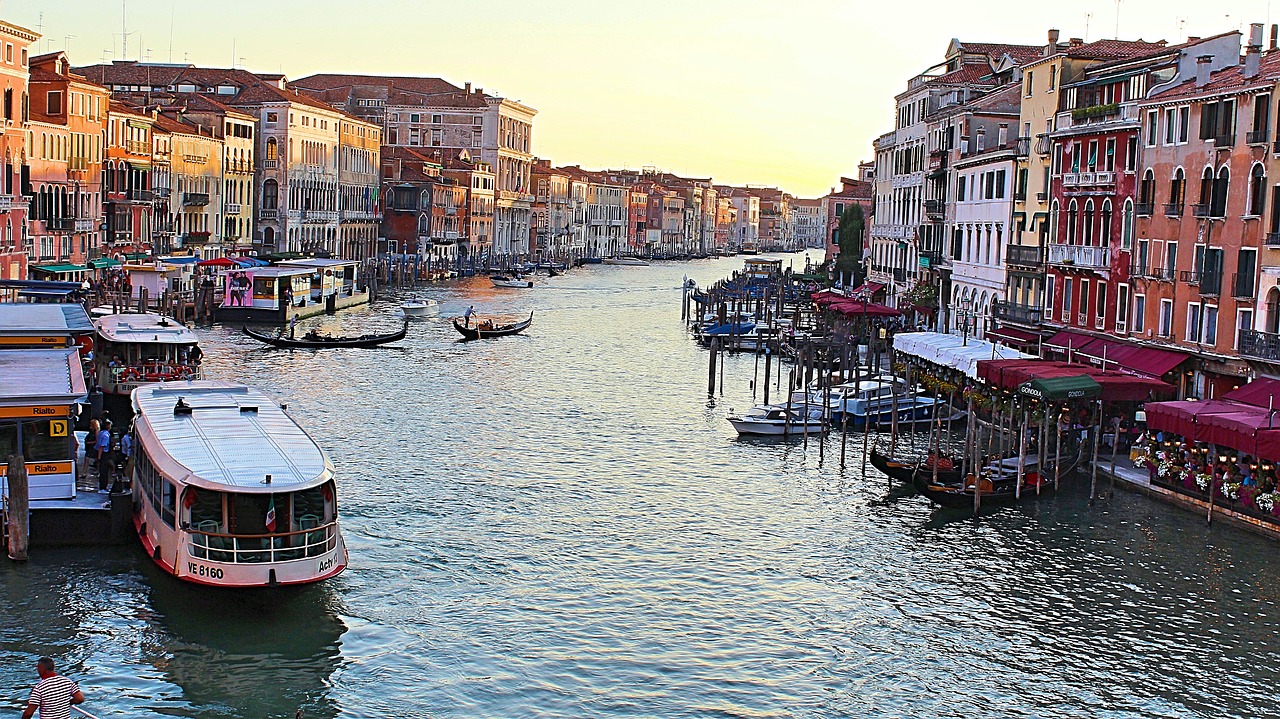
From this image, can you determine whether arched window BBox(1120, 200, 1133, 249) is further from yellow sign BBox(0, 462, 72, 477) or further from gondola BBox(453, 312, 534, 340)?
gondola BBox(453, 312, 534, 340)

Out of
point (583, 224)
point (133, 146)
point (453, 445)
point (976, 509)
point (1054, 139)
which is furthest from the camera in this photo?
point (583, 224)

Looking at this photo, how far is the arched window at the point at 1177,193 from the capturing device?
21938mm

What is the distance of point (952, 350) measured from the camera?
82.9 feet

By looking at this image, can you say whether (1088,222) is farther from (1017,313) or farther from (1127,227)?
(1017,313)

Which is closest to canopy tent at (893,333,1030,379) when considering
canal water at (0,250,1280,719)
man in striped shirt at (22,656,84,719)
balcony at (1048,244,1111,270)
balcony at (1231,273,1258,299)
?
balcony at (1048,244,1111,270)

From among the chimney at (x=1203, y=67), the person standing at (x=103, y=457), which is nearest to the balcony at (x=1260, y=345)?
the chimney at (x=1203, y=67)

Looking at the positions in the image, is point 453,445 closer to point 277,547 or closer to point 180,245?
point 277,547

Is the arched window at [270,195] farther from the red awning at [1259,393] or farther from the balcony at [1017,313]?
the red awning at [1259,393]

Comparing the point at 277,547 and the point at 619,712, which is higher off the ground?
the point at 277,547

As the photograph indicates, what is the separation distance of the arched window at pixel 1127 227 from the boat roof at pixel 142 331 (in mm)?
15356

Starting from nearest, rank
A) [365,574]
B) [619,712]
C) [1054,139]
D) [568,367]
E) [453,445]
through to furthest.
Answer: [619,712]
[365,574]
[453,445]
[1054,139]
[568,367]

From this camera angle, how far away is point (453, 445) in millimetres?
22141

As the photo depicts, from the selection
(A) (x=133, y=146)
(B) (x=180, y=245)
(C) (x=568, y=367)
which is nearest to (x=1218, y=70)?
(C) (x=568, y=367)

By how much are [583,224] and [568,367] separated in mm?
77793
